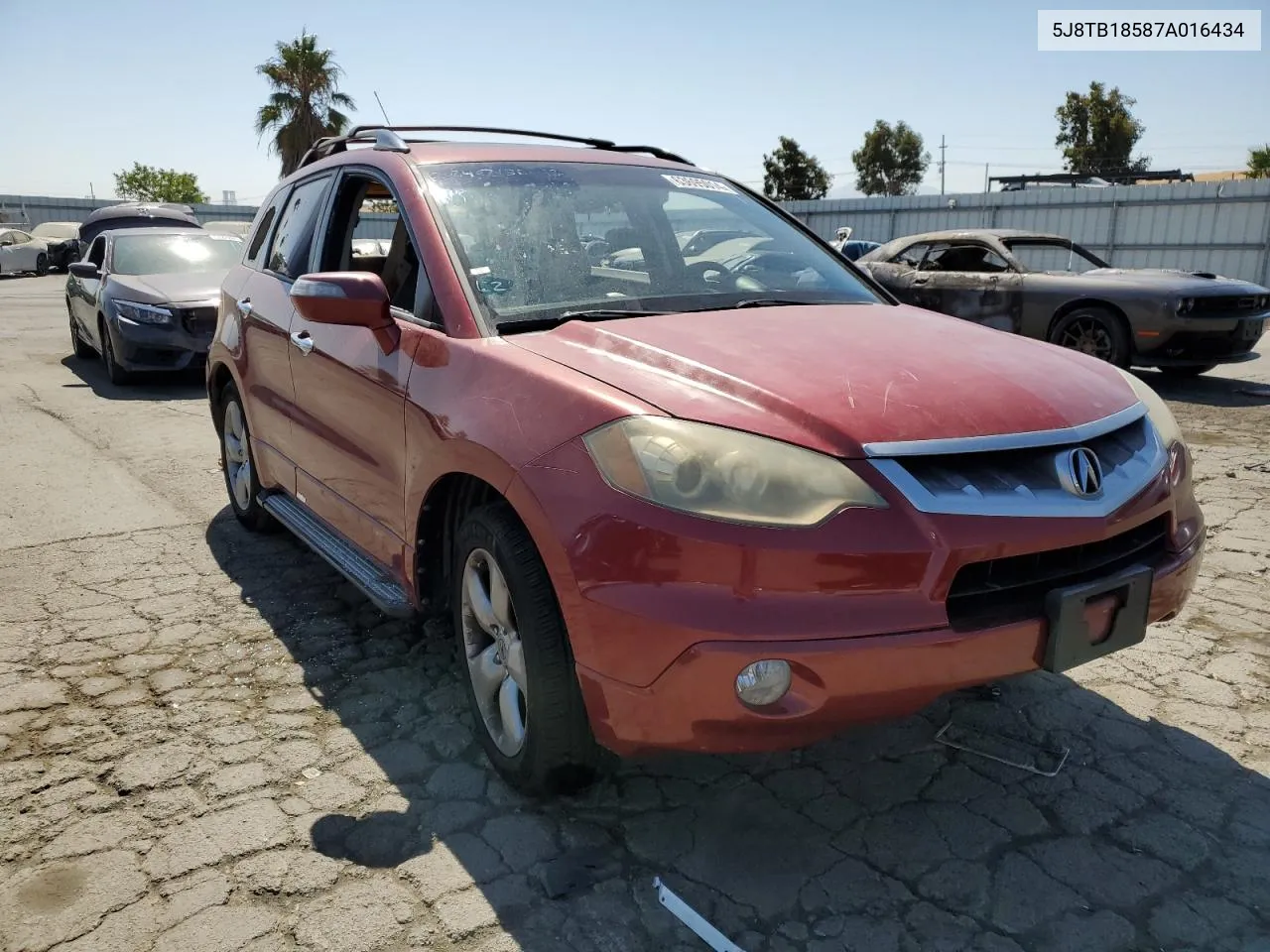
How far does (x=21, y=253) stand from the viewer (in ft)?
99.6

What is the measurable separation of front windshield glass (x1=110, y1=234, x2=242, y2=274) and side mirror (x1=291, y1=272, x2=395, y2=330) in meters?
8.59

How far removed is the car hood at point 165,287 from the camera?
9.91 m

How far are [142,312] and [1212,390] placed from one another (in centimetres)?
1049

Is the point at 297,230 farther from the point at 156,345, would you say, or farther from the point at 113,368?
the point at 113,368

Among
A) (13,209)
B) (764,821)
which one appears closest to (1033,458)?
(764,821)

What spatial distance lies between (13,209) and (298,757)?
44.8 meters

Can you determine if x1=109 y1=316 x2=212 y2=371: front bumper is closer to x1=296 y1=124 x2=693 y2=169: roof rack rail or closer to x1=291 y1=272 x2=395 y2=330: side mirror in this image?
x1=296 y1=124 x2=693 y2=169: roof rack rail

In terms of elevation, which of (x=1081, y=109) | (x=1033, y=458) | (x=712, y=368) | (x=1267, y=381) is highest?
(x=1081, y=109)

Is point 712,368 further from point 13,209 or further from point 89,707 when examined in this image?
point 13,209

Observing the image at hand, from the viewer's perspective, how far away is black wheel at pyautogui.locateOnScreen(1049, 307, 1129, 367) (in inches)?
362

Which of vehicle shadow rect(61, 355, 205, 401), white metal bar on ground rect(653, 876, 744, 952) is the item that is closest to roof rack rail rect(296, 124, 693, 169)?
white metal bar on ground rect(653, 876, 744, 952)

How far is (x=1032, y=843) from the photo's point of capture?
249 centimetres

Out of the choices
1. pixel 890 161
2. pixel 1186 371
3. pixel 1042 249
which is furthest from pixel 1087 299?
pixel 890 161

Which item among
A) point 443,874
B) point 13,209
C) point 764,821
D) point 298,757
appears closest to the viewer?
Answer: point 443,874
